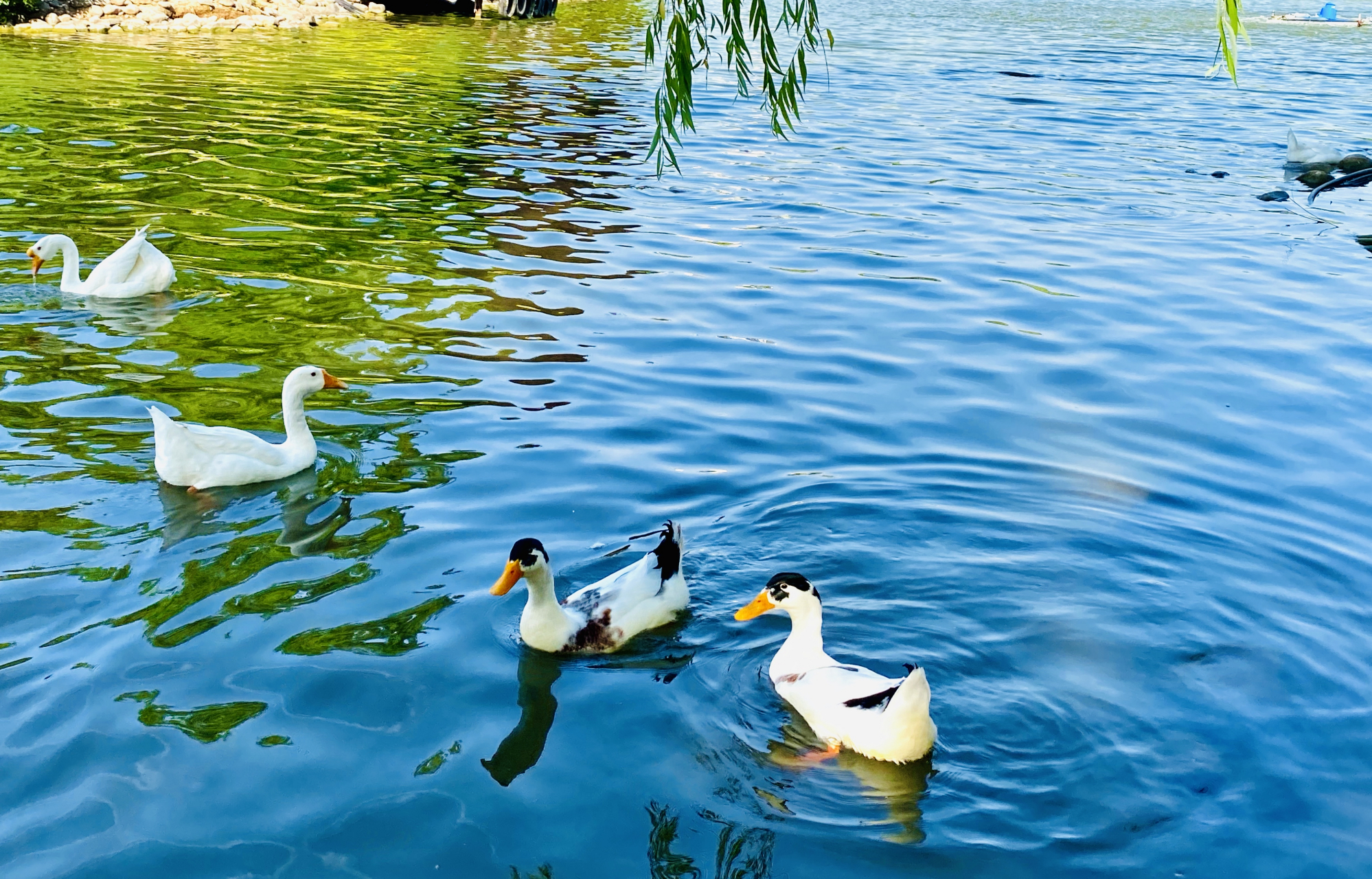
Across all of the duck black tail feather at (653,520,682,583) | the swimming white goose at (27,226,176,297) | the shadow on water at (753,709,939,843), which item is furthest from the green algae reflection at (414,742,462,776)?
the swimming white goose at (27,226,176,297)

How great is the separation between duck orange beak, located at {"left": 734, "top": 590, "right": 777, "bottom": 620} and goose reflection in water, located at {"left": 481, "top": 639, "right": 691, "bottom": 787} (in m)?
0.40

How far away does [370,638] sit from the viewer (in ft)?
22.7

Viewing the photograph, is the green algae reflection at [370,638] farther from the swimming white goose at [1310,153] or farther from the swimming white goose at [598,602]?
the swimming white goose at [1310,153]

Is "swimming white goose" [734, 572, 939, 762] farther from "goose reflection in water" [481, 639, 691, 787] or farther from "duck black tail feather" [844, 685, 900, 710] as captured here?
"goose reflection in water" [481, 639, 691, 787]

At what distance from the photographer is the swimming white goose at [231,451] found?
8.34 m

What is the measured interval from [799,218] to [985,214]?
2.63 meters

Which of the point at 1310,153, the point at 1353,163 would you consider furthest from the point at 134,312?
the point at 1353,163

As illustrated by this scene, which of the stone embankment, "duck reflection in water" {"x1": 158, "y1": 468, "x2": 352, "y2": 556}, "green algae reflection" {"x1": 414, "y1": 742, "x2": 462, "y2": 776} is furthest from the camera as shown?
the stone embankment

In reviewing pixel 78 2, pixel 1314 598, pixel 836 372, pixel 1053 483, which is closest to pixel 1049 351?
pixel 836 372

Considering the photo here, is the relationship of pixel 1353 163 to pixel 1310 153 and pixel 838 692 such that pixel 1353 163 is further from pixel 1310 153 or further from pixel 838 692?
pixel 838 692

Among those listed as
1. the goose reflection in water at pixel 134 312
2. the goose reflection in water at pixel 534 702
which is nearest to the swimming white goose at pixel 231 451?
the goose reflection in water at pixel 534 702

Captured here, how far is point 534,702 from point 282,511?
2.89 metres

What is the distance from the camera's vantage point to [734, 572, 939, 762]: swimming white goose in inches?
225

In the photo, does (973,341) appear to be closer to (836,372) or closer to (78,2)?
(836,372)
